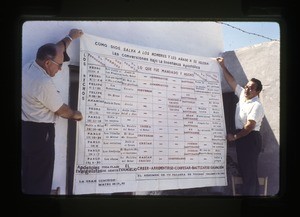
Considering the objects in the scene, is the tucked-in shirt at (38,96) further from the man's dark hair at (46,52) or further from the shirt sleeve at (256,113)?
the shirt sleeve at (256,113)

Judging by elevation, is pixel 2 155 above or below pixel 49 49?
below

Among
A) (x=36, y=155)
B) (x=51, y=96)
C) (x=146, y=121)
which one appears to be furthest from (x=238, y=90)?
(x=36, y=155)

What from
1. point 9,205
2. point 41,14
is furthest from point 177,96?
point 9,205

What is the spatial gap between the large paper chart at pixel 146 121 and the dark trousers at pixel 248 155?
69mm

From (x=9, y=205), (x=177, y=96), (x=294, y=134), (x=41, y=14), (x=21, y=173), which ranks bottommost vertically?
(x=9, y=205)

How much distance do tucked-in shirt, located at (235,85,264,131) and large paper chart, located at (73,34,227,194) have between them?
0.24 feet

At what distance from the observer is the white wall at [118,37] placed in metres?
1.75

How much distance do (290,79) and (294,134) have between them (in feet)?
0.73

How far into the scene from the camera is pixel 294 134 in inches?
70.9

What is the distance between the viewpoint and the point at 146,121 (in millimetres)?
1791

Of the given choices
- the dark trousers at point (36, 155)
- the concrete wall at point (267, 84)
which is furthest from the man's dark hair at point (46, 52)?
the concrete wall at point (267, 84)

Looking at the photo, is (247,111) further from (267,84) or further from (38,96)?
(38,96)

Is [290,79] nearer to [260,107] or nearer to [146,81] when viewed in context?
[260,107]

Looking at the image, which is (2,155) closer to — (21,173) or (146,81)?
(21,173)
